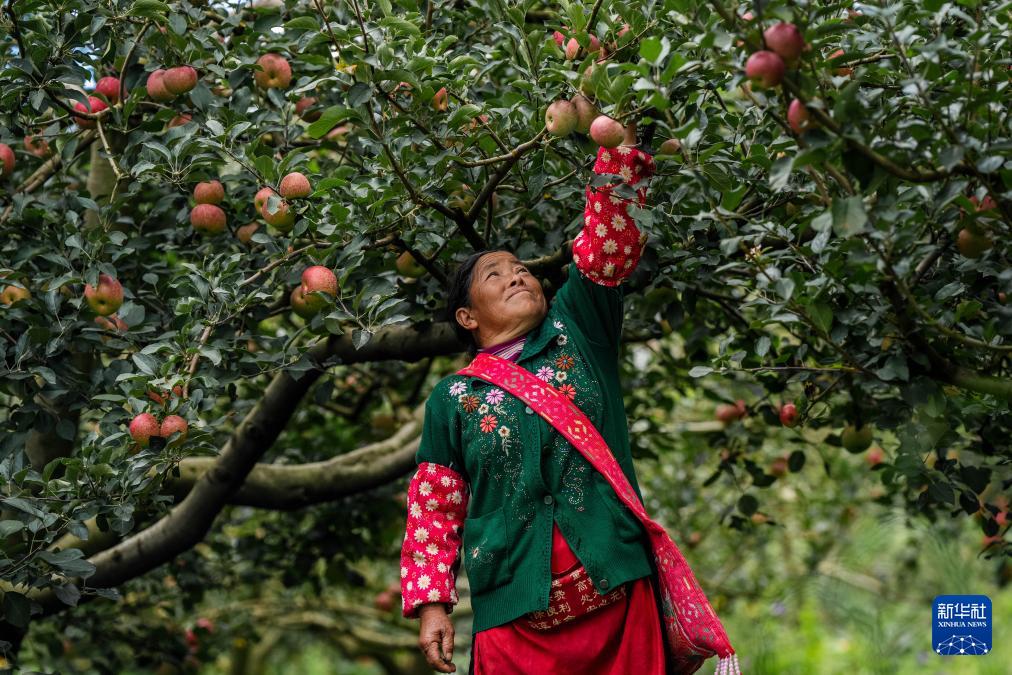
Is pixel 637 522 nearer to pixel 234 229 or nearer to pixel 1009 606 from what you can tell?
pixel 234 229

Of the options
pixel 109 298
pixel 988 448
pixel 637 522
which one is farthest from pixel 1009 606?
pixel 109 298

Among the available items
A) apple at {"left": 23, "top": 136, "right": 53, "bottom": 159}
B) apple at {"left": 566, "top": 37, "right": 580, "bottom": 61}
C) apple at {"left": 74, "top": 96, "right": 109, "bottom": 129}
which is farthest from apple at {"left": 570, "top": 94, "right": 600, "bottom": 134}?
apple at {"left": 23, "top": 136, "right": 53, "bottom": 159}

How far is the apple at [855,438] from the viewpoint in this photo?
9.39ft

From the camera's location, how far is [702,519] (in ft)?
17.4

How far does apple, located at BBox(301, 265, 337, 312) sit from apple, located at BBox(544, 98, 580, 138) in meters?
0.55

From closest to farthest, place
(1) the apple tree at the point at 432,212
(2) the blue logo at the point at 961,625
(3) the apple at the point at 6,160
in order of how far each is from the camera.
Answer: (1) the apple tree at the point at 432,212 < (3) the apple at the point at 6,160 < (2) the blue logo at the point at 961,625

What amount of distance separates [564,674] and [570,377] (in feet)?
1.77

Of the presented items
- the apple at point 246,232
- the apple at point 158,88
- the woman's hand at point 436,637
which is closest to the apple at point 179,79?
the apple at point 158,88

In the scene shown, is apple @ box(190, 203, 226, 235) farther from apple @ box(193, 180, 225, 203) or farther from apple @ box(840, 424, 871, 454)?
apple @ box(840, 424, 871, 454)

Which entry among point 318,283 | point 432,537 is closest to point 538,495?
point 432,537

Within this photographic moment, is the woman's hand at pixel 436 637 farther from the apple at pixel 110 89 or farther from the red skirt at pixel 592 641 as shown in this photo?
the apple at pixel 110 89

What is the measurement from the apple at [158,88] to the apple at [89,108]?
168 millimetres

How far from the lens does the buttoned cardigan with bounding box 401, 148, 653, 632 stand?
6.13ft

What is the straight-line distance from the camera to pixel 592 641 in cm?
185
